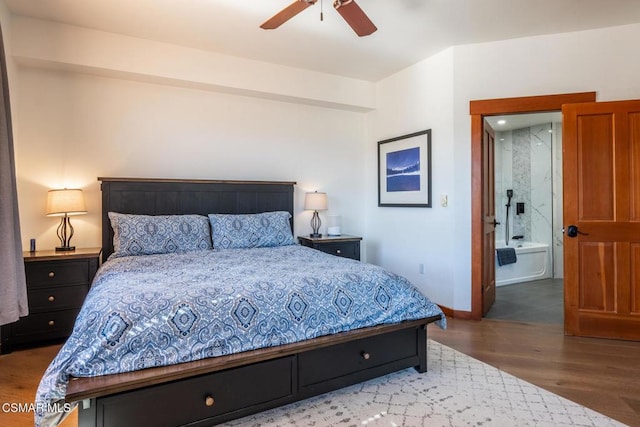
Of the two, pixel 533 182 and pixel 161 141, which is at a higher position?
pixel 161 141

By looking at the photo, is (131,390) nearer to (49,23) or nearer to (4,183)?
(4,183)

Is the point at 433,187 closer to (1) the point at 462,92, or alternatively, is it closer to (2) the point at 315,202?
(1) the point at 462,92

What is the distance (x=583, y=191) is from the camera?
310 cm

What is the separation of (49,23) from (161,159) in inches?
58.0

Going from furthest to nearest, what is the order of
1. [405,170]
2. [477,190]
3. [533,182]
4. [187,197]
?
[533,182] → [405,170] → [187,197] → [477,190]

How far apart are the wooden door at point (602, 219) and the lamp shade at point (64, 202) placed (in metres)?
4.43

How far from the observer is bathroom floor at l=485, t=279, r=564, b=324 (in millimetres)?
3627

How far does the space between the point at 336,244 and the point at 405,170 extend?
124 cm

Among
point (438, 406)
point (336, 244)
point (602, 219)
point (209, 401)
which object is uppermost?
point (602, 219)

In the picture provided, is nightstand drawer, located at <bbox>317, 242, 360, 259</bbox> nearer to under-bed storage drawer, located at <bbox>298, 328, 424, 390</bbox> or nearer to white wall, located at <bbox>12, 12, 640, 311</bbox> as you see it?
white wall, located at <bbox>12, 12, 640, 311</bbox>

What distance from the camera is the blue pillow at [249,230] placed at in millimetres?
3459

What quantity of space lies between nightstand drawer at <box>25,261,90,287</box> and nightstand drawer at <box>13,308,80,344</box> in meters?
0.25

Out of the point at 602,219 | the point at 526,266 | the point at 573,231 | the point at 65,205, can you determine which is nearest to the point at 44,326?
the point at 65,205

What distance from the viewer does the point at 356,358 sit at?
2.14 meters
